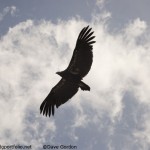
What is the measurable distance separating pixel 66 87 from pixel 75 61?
2.33 meters

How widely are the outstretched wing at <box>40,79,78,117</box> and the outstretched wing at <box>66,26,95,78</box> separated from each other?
1214 mm

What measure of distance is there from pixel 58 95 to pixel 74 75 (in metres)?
2.44

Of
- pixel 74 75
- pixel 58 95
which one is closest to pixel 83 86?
pixel 74 75

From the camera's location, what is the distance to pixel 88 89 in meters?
22.1

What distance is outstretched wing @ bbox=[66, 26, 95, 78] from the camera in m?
22.6

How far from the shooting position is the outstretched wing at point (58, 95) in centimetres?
2420

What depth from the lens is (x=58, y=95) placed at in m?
24.7

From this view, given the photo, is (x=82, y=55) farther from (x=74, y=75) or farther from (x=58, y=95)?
(x=58, y=95)

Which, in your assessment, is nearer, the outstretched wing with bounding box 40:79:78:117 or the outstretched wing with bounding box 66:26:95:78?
the outstretched wing with bounding box 66:26:95:78

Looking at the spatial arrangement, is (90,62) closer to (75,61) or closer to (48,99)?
(75,61)

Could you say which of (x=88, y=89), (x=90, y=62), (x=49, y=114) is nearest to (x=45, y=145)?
(x=49, y=114)

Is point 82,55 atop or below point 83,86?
atop

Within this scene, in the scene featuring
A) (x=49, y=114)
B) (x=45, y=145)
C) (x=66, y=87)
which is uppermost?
(x=66, y=87)

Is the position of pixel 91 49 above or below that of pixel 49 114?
above
